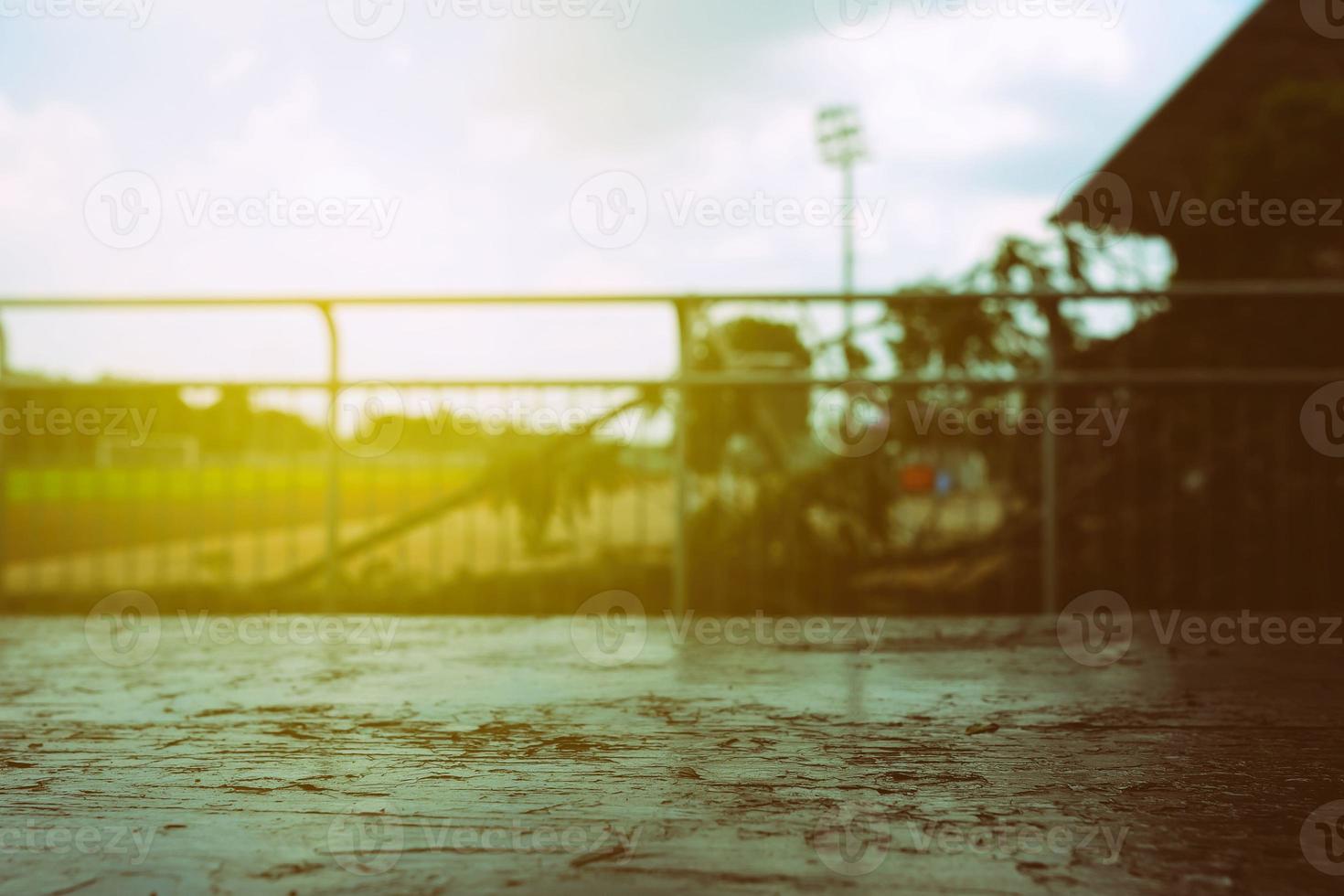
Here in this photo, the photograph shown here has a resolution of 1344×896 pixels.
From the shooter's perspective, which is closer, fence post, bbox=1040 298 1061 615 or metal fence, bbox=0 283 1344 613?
fence post, bbox=1040 298 1061 615

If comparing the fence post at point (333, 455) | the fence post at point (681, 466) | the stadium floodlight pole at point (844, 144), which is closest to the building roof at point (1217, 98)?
the fence post at point (681, 466)

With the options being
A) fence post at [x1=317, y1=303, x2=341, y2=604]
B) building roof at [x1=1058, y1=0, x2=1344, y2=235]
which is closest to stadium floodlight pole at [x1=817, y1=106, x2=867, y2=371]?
building roof at [x1=1058, y1=0, x2=1344, y2=235]

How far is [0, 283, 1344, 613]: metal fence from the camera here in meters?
2.77

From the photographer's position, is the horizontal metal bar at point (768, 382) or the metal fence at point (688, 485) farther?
the metal fence at point (688, 485)

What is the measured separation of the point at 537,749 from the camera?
3.49 ft

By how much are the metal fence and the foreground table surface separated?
123cm

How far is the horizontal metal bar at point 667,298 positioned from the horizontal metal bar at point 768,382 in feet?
0.81

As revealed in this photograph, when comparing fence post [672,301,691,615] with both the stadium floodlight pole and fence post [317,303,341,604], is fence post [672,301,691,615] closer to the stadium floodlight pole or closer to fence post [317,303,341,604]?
fence post [317,303,341,604]

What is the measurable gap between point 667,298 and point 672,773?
6.35 feet

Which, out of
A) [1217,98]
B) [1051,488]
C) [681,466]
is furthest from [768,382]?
[1217,98]

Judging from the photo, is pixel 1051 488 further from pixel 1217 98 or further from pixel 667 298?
pixel 1217 98

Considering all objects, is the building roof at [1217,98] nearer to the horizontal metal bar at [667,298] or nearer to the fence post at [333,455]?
the horizontal metal bar at [667,298]

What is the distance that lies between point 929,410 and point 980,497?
45 cm

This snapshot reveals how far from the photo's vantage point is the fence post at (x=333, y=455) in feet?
8.82
